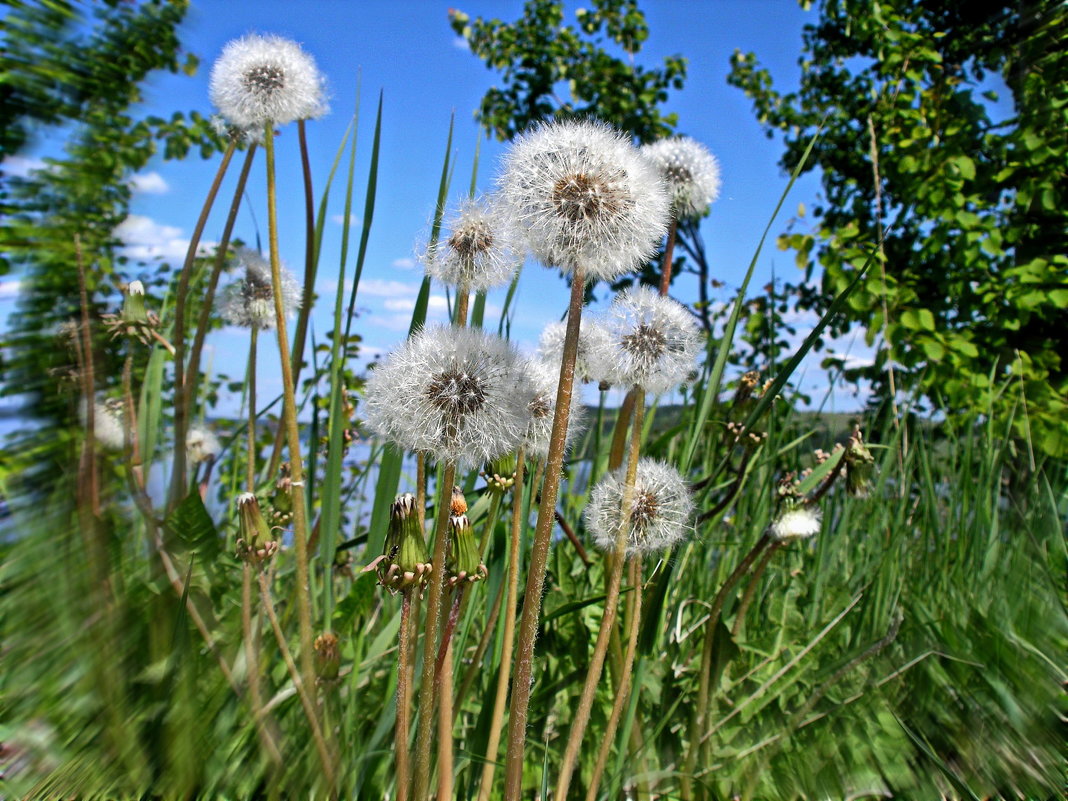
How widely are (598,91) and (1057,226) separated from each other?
5.16 metres

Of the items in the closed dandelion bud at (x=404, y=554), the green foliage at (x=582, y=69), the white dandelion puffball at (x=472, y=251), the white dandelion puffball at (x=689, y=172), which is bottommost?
the closed dandelion bud at (x=404, y=554)

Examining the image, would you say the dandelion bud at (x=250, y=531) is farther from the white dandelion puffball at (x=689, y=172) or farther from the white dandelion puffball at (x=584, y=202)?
the white dandelion puffball at (x=689, y=172)

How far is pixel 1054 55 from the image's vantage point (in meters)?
1.56

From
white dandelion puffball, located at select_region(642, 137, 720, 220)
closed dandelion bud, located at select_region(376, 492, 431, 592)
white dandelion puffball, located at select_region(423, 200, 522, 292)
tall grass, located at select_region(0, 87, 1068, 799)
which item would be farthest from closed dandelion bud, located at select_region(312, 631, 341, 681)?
white dandelion puffball, located at select_region(642, 137, 720, 220)

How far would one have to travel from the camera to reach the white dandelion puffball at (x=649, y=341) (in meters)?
1.32

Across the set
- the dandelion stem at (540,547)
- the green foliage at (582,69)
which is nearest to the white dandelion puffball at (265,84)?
the dandelion stem at (540,547)

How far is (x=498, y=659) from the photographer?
124cm

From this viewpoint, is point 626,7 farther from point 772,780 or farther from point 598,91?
point 772,780

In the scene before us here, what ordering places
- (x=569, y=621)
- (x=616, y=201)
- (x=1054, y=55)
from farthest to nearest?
(x=569, y=621) → (x=1054, y=55) → (x=616, y=201)

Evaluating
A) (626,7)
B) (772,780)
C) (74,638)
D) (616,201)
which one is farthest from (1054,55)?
(626,7)

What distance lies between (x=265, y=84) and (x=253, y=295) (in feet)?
1.81

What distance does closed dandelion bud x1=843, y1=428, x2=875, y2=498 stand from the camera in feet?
5.10

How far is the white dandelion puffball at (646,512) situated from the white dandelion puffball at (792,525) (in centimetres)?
26

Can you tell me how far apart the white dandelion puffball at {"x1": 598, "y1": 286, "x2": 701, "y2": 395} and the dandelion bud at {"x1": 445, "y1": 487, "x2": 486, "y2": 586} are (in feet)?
1.51
